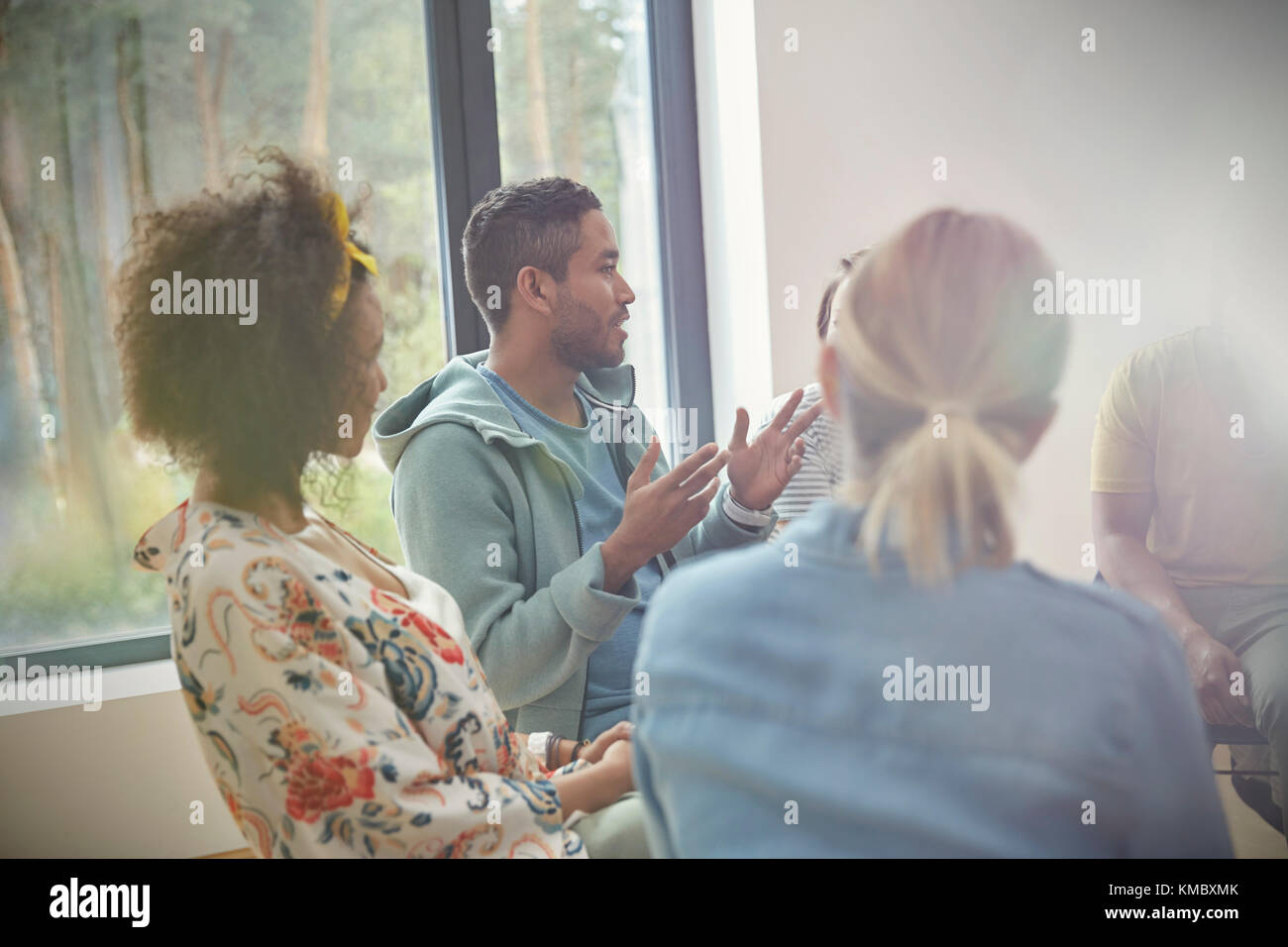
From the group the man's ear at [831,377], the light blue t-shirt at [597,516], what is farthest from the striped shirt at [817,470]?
the man's ear at [831,377]

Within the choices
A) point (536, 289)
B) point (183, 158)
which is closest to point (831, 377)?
point (536, 289)

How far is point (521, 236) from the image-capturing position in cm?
170

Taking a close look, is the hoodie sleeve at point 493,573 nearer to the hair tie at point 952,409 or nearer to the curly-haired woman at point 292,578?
the curly-haired woman at point 292,578

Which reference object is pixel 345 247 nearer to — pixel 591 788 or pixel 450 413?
pixel 450 413

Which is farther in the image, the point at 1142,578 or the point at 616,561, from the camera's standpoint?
the point at 1142,578

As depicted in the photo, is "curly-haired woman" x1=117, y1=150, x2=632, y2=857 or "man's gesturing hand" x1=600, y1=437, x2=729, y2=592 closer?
"curly-haired woman" x1=117, y1=150, x2=632, y2=857

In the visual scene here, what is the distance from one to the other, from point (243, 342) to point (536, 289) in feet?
2.71

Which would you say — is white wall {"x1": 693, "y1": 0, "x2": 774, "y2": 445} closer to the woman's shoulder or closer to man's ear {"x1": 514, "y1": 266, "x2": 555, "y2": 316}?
man's ear {"x1": 514, "y1": 266, "x2": 555, "y2": 316}

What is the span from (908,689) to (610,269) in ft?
4.05

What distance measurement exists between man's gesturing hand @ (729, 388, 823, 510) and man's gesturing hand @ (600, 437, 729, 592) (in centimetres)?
26

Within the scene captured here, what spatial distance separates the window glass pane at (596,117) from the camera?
8.01ft

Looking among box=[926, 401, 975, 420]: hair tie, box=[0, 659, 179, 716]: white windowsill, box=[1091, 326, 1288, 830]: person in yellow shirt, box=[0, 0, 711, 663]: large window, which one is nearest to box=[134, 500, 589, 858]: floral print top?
box=[926, 401, 975, 420]: hair tie

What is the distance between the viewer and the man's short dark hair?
1.70 metres
